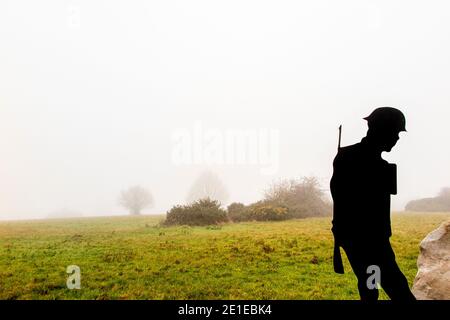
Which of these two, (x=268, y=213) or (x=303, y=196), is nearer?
(x=268, y=213)

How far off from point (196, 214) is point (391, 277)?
2981cm

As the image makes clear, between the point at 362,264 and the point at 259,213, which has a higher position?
the point at 362,264

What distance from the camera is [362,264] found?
4219 millimetres

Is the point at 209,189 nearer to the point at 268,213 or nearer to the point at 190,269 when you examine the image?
the point at 268,213

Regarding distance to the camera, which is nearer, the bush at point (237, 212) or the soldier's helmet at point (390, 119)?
the soldier's helmet at point (390, 119)

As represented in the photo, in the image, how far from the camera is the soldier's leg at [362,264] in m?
4.19

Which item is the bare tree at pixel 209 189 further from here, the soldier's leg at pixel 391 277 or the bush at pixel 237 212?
the soldier's leg at pixel 391 277

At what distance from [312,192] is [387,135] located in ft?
134

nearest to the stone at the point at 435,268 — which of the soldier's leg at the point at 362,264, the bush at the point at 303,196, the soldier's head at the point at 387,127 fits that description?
the soldier's leg at the point at 362,264

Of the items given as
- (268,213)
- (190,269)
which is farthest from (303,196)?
(190,269)

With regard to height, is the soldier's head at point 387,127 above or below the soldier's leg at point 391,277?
above

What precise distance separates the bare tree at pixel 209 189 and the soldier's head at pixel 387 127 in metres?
74.7

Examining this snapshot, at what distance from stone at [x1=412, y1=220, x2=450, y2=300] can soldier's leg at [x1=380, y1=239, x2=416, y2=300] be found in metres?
3.74
